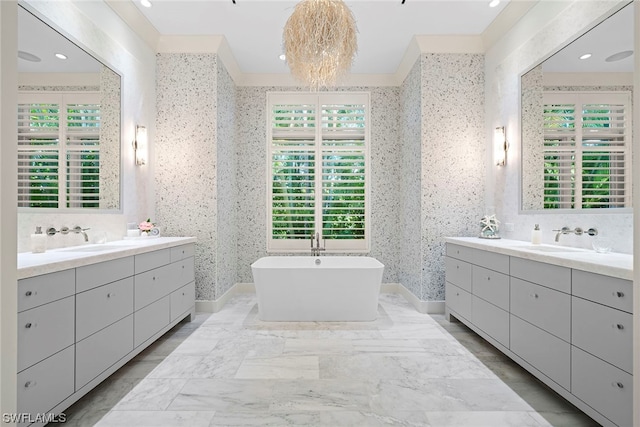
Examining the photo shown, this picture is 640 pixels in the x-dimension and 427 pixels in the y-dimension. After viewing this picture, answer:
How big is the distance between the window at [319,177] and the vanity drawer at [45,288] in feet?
10.1

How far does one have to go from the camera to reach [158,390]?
7.04ft

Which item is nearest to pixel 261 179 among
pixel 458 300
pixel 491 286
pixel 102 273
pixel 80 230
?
pixel 80 230

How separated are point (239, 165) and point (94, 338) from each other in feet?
10.5

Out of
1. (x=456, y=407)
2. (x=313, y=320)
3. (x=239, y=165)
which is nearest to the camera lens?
(x=456, y=407)

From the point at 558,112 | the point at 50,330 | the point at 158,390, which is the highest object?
the point at 558,112

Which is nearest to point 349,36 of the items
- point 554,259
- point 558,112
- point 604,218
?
point 558,112

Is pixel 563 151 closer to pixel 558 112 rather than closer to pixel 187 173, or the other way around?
pixel 558 112

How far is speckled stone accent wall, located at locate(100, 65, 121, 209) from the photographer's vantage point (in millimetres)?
2916

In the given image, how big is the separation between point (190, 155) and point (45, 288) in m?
2.49

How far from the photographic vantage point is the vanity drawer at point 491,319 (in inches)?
98.8

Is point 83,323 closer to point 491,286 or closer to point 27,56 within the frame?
point 27,56

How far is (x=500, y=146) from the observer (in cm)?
354

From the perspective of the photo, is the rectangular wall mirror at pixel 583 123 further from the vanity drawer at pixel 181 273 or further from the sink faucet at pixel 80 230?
the sink faucet at pixel 80 230

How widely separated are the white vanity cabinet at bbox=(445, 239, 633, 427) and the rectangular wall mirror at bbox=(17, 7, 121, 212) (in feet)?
11.1
